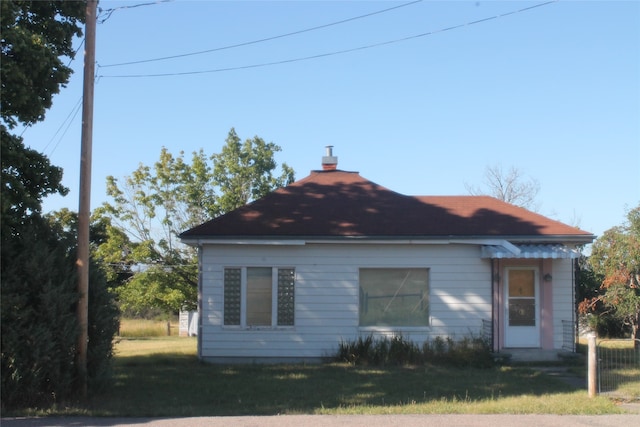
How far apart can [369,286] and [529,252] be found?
12.3ft

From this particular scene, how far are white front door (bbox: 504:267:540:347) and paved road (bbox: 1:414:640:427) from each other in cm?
685

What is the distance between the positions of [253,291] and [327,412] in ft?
22.5

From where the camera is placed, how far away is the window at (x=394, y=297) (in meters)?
17.4

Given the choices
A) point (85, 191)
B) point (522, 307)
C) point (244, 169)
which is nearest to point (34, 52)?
point (85, 191)

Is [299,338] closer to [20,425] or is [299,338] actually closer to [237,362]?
[237,362]

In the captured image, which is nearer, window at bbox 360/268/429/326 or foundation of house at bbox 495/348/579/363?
foundation of house at bbox 495/348/579/363

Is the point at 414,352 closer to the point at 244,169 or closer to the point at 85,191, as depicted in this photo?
the point at 85,191

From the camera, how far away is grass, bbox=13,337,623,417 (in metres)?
10.9

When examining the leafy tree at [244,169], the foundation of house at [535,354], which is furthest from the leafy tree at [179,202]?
the foundation of house at [535,354]

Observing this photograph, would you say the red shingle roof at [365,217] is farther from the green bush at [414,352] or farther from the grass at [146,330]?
the grass at [146,330]

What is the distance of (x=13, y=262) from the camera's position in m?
11.0

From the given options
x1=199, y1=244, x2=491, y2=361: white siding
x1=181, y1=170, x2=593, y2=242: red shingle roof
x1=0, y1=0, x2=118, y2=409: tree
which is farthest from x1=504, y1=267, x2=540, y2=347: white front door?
x1=0, y1=0, x2=118, y2=409: tree

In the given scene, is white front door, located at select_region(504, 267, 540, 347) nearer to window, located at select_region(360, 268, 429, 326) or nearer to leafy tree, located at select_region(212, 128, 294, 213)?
Answer: window, located at select_region(360, 268, 429, 326)

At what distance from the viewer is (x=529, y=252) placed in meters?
16.7
